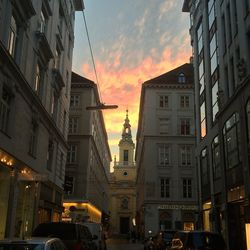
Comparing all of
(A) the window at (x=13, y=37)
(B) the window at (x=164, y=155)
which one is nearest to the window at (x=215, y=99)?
(A) the window at (x=13, y=37)

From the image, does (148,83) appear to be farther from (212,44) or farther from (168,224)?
(212,44)

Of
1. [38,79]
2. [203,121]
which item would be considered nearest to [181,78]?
[203,121]

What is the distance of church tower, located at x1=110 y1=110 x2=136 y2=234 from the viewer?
126625mm

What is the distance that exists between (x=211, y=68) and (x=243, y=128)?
12.0 m

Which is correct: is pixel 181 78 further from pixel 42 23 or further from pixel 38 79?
pixel 38 79

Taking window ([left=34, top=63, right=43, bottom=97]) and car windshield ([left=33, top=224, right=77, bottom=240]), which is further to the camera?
window ([left=34, top=63, right=43, bottom=97])

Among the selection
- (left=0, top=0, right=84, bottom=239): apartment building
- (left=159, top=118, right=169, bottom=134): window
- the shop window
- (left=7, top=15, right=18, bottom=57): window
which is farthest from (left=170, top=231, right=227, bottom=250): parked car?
(left=159, top=118, right=169, bottom=134): window

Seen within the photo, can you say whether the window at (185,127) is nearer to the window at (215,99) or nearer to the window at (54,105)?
the window at (215,99)

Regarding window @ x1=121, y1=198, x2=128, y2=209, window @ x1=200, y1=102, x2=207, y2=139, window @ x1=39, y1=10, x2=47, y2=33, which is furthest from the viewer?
window @ x1=121, y1=198, x2=128, y2=209

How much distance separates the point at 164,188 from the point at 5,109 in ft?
135

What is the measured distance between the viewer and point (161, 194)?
59.1 m

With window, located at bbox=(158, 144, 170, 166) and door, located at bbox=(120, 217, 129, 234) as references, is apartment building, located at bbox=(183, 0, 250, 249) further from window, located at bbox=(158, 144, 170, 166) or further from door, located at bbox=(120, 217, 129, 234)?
door, located at bbox=(120, 217, 129, 234)

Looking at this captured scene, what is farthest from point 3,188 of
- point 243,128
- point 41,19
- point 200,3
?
point 200,3

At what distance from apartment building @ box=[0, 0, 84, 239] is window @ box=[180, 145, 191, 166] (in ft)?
90.6
